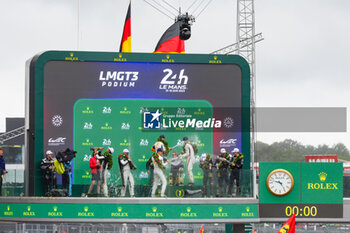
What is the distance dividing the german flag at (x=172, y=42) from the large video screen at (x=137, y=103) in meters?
5.82

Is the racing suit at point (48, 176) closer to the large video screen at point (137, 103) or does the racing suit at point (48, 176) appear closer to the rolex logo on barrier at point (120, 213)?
the large video screen at point (137, 103)

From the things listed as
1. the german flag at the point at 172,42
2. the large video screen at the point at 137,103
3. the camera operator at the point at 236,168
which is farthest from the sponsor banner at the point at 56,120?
the german flag at the point at 172,42

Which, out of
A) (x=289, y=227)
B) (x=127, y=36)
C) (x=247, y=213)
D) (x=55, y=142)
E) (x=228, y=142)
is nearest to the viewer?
(x=289, y=227)

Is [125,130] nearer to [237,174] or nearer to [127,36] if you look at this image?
[237,174]

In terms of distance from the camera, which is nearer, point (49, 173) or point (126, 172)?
point (126, 172)

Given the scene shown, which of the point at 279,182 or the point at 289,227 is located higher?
the point at 279,182

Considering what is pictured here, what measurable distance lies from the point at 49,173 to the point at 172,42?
31.8 feet

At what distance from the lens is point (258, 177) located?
2511 centimetres

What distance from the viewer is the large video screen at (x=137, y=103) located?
26.3 m

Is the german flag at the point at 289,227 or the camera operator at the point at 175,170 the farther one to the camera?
the camera operator at the point at 175,170

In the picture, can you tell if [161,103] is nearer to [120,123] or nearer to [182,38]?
[120,123]

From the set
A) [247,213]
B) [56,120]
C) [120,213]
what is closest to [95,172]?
[120,213]

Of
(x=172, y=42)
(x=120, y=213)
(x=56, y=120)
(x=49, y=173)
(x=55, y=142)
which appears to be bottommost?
(x=120, y=213)

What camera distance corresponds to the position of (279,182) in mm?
24766
